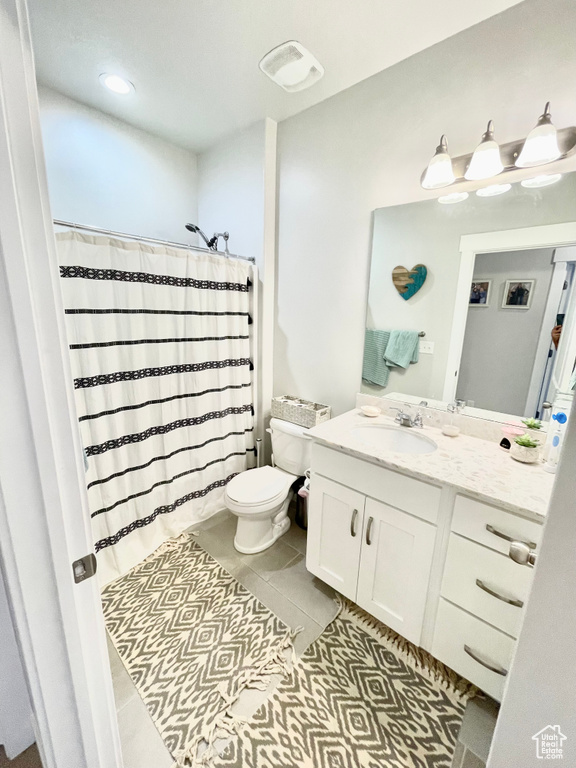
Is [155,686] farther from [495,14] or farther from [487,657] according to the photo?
[495,14]

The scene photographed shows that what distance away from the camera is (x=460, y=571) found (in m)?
1.09

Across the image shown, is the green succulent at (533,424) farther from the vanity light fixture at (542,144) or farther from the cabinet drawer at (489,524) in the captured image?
the vanity light fixture at (542,144)

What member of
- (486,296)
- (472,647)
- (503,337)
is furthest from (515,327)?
(472,647)

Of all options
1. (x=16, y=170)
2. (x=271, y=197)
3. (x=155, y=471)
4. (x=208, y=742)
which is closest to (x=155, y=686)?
(x=208, y=742)

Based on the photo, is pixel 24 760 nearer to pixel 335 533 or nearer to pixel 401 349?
pixel 335 533

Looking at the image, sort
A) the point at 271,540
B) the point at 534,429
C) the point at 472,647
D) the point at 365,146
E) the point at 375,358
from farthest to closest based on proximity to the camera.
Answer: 1. the point at 271,540
2. the point at 375,358
3. the point at 365,146
4. the point at 534,429
5. the point at 472,647

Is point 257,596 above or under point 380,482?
under

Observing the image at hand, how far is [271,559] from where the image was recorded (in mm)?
1821

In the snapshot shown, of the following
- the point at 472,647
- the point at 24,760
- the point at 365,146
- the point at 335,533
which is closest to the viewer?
the point at 24,760

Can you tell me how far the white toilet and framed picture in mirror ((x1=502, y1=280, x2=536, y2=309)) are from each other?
118cm

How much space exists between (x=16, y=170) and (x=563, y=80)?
1813 millimetres

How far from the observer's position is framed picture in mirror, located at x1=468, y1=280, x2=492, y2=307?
143 centimetres

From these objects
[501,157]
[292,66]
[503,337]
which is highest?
[292,66]

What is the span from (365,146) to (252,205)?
80 cm
